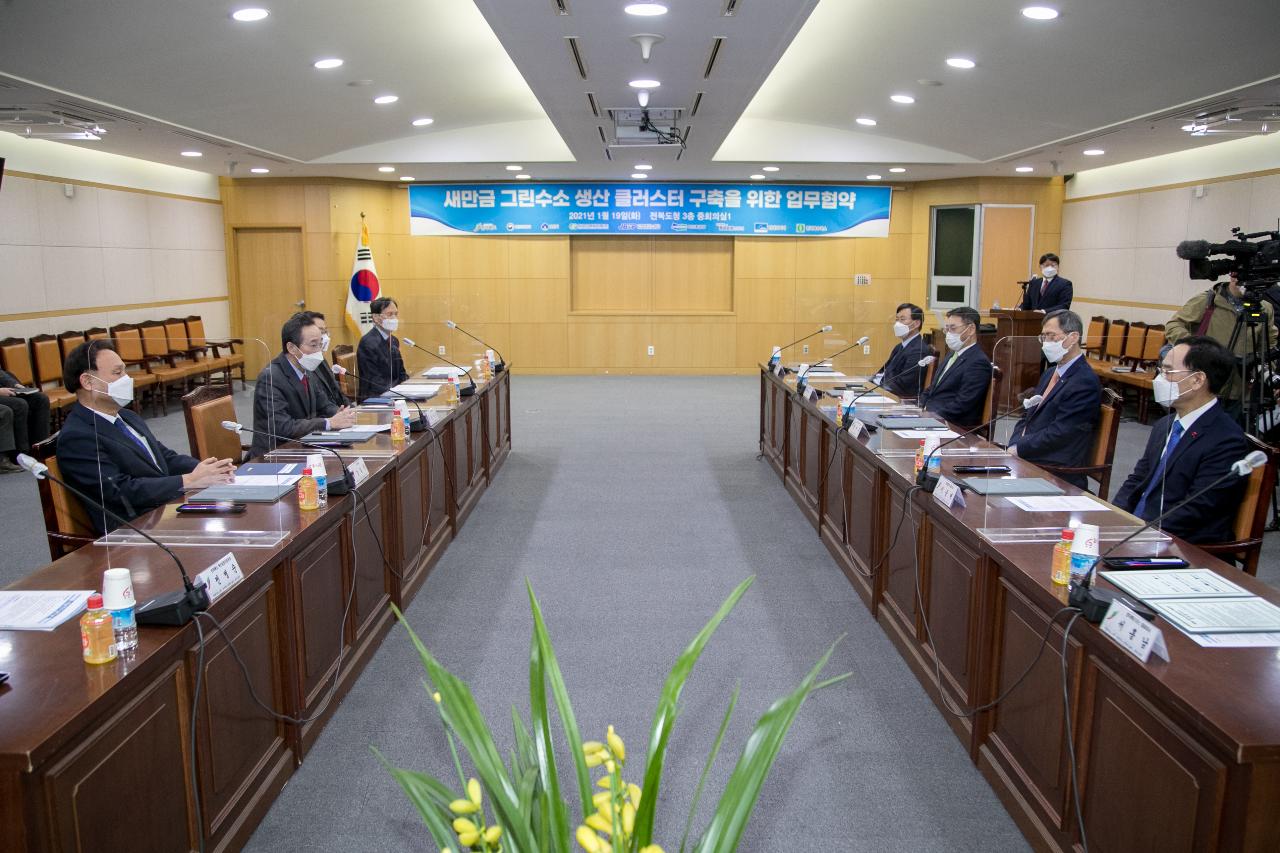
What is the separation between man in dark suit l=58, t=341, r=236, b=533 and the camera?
2.95 meters

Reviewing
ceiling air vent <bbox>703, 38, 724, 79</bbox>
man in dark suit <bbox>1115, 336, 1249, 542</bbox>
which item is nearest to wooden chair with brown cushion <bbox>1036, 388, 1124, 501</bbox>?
man in dark suit <bbox>1115, 336, 1249, 542</bbox>

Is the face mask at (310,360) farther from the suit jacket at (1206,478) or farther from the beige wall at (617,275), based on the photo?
the beige wall at (617,275)

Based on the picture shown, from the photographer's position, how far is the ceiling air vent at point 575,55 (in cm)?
460

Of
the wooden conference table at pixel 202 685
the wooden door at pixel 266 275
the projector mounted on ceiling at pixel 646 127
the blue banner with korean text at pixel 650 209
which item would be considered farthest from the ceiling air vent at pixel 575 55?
A: the wooden door at pixel 266 275

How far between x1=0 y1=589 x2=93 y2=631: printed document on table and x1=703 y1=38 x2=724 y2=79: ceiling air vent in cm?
378

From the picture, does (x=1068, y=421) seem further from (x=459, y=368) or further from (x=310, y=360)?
(x=459, y=368)

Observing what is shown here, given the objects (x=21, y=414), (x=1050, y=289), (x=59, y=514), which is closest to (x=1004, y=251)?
(x=1050, y=289)

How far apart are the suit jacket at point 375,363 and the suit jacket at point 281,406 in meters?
1.13

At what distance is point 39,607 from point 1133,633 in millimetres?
2390

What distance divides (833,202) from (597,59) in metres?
6.68

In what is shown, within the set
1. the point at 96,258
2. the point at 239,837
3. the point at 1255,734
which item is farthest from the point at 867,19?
the point at 96,258

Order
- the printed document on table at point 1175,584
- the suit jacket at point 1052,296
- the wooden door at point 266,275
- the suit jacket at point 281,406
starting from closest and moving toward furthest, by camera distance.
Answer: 1. the printed document on table at point 1175,584
2. the suit jacket at point 281,406
3. the suit jacket at point 1052,296
4. the wooden door at point 266,275

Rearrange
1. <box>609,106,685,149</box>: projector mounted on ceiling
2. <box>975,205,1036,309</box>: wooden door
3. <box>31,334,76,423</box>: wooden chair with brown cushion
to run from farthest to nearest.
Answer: <box>975,205,1036,309</box>: wooden door, <box>31,334,76,423</box>: wooden chair with brown cushion, <box>609,106,685,149</box>: projector mounted on ceiling

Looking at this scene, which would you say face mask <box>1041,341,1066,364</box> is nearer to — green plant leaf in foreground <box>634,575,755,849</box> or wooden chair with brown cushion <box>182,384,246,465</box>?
green plant leaf in foreground <box>634,575,755,849</box>
